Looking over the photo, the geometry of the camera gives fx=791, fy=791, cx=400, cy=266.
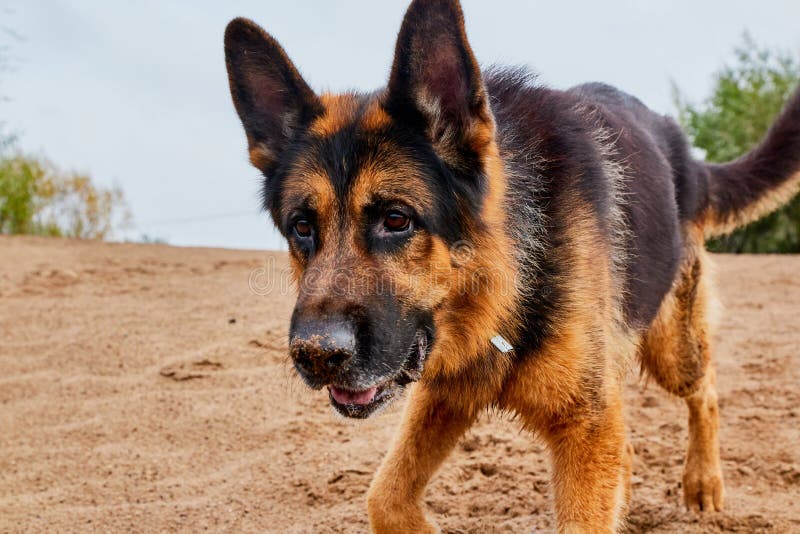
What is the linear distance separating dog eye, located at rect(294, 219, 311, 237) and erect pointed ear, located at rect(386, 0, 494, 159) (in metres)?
0.58

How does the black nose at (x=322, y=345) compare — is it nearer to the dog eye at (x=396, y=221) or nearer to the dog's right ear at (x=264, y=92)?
the dog eye at (x=396, y=221)

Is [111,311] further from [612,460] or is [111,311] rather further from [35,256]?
[612,460]

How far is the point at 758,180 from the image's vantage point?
17.8 feet

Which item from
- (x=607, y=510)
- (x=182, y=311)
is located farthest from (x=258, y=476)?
(x=182, y=311)

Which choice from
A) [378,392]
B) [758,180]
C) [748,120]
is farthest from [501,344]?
[748,120]

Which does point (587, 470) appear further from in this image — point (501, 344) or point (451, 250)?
point (451, 250)

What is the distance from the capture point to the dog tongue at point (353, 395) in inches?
118

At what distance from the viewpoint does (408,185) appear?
3.10 meters

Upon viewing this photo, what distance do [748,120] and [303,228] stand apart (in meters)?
17.3

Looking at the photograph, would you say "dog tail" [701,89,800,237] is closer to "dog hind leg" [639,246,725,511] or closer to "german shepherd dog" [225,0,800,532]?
"dog hind leg" [639,246,725,511]

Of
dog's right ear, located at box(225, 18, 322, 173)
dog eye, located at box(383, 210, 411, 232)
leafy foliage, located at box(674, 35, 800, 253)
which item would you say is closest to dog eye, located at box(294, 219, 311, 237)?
dog eye, located at box(383, 210, 411, 232)

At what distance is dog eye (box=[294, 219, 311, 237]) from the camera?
3174 millimetres

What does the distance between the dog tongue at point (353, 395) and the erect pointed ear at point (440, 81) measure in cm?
99

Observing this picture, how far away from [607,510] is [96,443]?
357 centimetres
